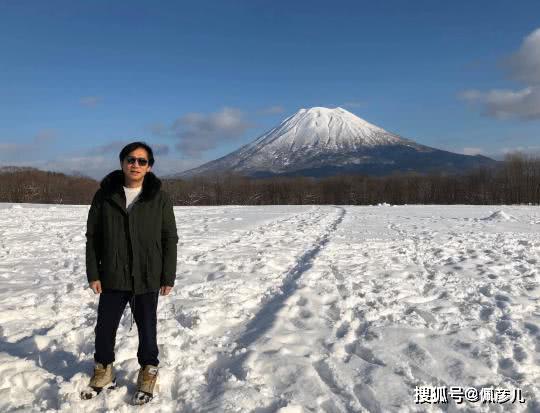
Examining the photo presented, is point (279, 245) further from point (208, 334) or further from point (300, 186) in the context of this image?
point (300, 186)

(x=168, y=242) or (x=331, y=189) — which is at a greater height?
(x=331, y=189)

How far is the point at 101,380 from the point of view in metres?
3.32

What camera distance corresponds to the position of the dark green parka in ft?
10.6

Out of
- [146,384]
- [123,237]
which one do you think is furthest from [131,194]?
[146,384]

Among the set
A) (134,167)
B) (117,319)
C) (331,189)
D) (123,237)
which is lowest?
(117,319)

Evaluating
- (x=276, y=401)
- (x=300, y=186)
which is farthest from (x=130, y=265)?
(x=300, y=186)

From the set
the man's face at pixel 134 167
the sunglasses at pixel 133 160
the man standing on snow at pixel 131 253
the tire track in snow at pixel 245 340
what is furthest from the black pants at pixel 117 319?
the sunglasses at pixel 133 160

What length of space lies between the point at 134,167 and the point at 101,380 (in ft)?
5.96

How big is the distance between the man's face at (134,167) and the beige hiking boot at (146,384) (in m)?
1.59

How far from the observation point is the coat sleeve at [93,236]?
3254mm

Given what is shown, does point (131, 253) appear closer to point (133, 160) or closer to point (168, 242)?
point (168, 242)

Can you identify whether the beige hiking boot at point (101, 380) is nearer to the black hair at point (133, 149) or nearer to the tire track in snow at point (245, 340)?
the tire track in snow at point (245, 340)

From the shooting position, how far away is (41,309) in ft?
17.5

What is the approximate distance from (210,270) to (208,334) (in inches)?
123
